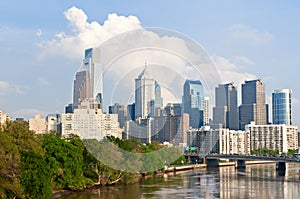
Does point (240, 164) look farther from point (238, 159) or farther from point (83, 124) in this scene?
point (83, 124)

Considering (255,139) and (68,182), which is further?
(255,139)

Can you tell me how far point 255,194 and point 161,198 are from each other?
2.86 meters

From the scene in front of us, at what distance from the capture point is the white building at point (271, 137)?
152 ft

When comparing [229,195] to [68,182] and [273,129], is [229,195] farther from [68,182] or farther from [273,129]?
[273,129]

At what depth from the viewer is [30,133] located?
1182 centimetres

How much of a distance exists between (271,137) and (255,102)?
17.1m

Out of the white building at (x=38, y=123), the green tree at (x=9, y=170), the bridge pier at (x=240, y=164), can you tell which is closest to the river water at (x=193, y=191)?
the green tree at (x=9, y=170)

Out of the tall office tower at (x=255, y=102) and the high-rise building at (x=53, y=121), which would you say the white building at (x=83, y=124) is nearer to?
the high-rise building at (x=53, y=121)

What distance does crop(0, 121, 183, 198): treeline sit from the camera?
9992 millimetres

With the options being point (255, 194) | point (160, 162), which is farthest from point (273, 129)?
point (255, 194)

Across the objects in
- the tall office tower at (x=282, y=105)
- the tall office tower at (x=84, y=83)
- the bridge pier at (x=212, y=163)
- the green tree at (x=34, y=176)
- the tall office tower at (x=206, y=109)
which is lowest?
the bridge pier at (x=212, y=163)

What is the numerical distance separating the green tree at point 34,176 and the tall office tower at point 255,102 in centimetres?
5285

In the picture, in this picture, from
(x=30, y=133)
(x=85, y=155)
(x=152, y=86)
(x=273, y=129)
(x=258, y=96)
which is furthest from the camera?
(x=258, y=96)

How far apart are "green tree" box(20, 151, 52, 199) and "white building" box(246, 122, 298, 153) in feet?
124
